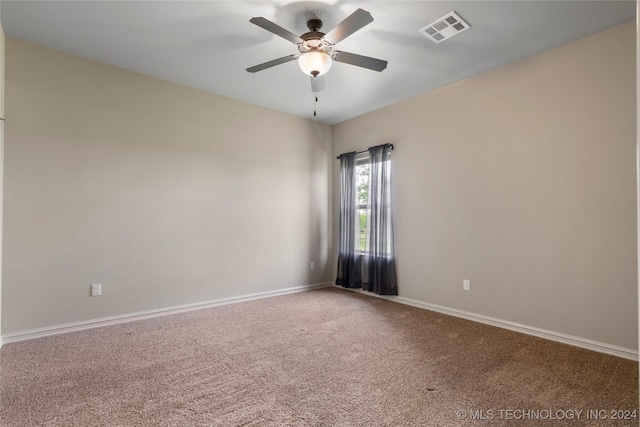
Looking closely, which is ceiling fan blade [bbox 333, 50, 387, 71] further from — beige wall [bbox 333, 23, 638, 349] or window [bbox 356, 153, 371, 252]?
window [bbox 356, 153, 371, 252]

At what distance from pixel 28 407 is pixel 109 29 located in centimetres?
282

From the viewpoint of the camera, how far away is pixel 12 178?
9.53ft

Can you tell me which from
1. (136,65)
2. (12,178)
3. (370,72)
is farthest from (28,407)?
(370,72)

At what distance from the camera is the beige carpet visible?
1.83 m

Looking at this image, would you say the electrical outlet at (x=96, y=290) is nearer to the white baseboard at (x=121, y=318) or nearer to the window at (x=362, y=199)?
the white baseboard at (x=121, y=318)

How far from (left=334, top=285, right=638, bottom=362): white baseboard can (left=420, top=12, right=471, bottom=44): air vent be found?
278 centimetres

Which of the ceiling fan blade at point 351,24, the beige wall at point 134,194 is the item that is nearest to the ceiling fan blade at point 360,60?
the ceiling fan blade at point 351,24

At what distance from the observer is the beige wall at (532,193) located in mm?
2654

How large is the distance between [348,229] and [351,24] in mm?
3186

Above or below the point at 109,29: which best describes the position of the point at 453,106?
below

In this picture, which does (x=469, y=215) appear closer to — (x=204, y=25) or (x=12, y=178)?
(x=204, y=25)

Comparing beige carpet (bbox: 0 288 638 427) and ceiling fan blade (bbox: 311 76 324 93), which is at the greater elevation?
ceiling fan blade (bbox: 311 76 324 93)

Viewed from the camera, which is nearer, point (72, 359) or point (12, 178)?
point (72, 359)

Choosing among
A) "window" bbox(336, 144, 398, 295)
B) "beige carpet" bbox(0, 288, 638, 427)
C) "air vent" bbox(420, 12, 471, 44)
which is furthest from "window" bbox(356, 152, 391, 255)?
"air vent" bbox(420, 12, 471, 44)
